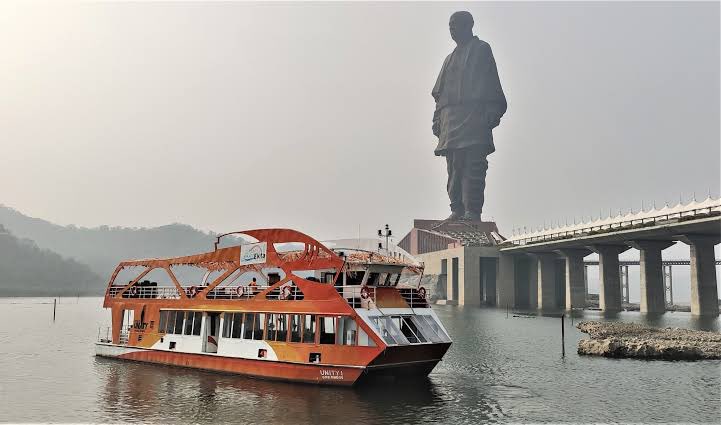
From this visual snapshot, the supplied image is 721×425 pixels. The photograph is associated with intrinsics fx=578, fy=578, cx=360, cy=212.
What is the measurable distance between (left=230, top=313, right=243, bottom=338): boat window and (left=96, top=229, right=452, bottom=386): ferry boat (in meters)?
0.07

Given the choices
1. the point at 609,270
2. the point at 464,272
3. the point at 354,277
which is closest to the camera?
the point at 354,277

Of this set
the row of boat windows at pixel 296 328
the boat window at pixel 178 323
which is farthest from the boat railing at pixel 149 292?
the row of boat windows at pixel 296 328

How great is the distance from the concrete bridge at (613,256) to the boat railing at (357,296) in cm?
7123

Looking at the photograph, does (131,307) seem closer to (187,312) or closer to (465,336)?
(187,312)

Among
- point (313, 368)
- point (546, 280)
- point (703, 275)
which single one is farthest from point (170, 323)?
point (546, 280)

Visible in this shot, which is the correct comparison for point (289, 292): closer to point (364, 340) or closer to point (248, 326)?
point (248, 326)

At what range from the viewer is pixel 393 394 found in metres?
31.8

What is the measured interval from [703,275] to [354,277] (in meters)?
83.8

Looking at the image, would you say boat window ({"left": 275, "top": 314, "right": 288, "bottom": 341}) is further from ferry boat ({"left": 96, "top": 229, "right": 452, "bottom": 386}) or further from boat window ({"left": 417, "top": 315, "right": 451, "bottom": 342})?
boat window ({"left": 417, "top": 315, "right": 451, "bottom": 342})

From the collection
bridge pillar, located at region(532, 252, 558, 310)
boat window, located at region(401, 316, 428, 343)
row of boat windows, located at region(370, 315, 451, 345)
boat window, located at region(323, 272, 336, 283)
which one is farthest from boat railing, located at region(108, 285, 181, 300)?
bridge pillar, located at region(532, 252, 558, 310)

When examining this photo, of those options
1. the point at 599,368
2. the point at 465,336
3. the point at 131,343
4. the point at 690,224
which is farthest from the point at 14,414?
the point at 690,224

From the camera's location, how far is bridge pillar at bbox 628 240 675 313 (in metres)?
106

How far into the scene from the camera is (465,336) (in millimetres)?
66938

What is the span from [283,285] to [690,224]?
7637 centimetres
